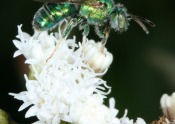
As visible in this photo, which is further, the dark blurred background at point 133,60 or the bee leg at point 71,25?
the dark blurred background at point 133,60

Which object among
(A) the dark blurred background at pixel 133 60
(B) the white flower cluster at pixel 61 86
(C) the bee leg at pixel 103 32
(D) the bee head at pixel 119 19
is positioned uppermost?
(A) the dark blurred background at pixel 133 60

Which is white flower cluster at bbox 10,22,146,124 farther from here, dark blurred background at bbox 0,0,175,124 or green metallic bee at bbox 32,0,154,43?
dark blurred background at bbox 0,0,175,124

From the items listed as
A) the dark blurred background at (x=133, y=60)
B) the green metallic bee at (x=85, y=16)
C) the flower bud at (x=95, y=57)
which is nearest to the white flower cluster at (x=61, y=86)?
the flower bud at (x=95, y=57)

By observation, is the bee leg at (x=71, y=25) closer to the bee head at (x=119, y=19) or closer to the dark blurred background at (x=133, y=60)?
the bee head at (x=119, y=19)

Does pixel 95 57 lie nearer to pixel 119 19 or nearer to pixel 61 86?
pixel 119 19

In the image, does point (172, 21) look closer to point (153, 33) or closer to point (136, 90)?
point (153, 33)

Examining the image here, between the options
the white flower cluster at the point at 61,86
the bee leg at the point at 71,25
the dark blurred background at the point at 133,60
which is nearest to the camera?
the white flower cluster at the point at 61,86

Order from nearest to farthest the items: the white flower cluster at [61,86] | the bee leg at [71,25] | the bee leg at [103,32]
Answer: the white flower cluster at [61,86] < the bee leg at [71,25] < the bee leg at [103,32]

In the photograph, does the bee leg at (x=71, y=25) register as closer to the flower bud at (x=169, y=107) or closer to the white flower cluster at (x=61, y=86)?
the white flower cluster at (x=61, y=86)

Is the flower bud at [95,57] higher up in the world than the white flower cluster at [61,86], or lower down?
higher up
